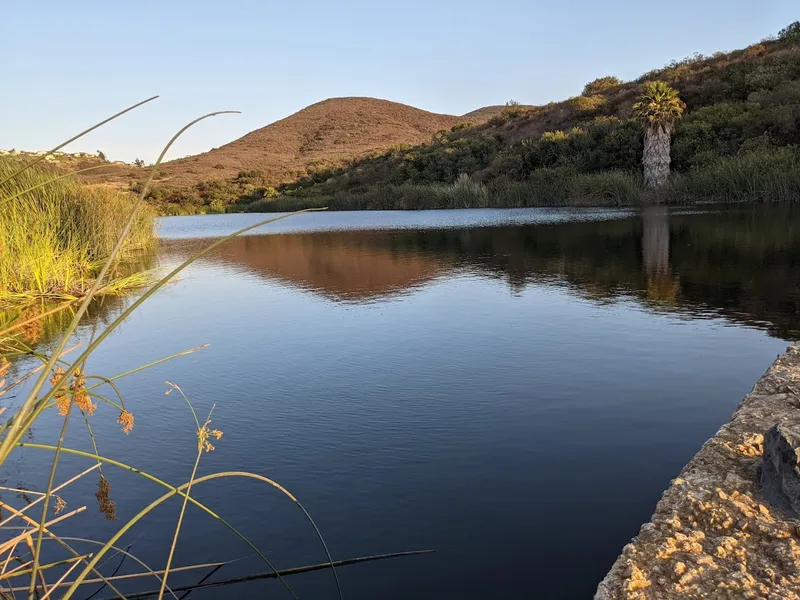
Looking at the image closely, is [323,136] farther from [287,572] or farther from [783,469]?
[783,469]

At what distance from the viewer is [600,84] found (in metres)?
53.1

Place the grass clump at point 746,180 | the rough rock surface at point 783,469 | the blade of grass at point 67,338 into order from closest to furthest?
the blade of grass at point 67,338
the rough rock surface at point 783,469
the grass clump at point 746,180

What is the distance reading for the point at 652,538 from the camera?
7.54ft

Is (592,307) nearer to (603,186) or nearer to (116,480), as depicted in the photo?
(116,480)

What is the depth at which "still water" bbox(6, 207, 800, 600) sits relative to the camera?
2746 millimetres

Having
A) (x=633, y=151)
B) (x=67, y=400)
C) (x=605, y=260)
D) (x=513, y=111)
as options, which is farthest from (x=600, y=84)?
(x=67, y=400)

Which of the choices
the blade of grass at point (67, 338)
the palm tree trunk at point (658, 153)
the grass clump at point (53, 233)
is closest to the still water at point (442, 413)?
the grass clump at point (53, 233)

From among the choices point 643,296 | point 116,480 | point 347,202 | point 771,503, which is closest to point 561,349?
point 643,296

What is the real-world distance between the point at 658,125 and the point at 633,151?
3538 millimetres

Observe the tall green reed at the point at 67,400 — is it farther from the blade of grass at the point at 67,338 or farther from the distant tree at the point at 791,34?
the distant tree at the point at 791,34

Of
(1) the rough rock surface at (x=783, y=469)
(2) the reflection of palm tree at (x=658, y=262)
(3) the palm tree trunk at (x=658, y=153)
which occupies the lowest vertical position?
(2) the reflection of palm tree at (x=658, y=262)

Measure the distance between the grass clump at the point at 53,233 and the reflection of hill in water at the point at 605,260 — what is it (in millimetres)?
2966

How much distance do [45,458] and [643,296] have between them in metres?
6.66

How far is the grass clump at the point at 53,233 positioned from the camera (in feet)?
24.8
